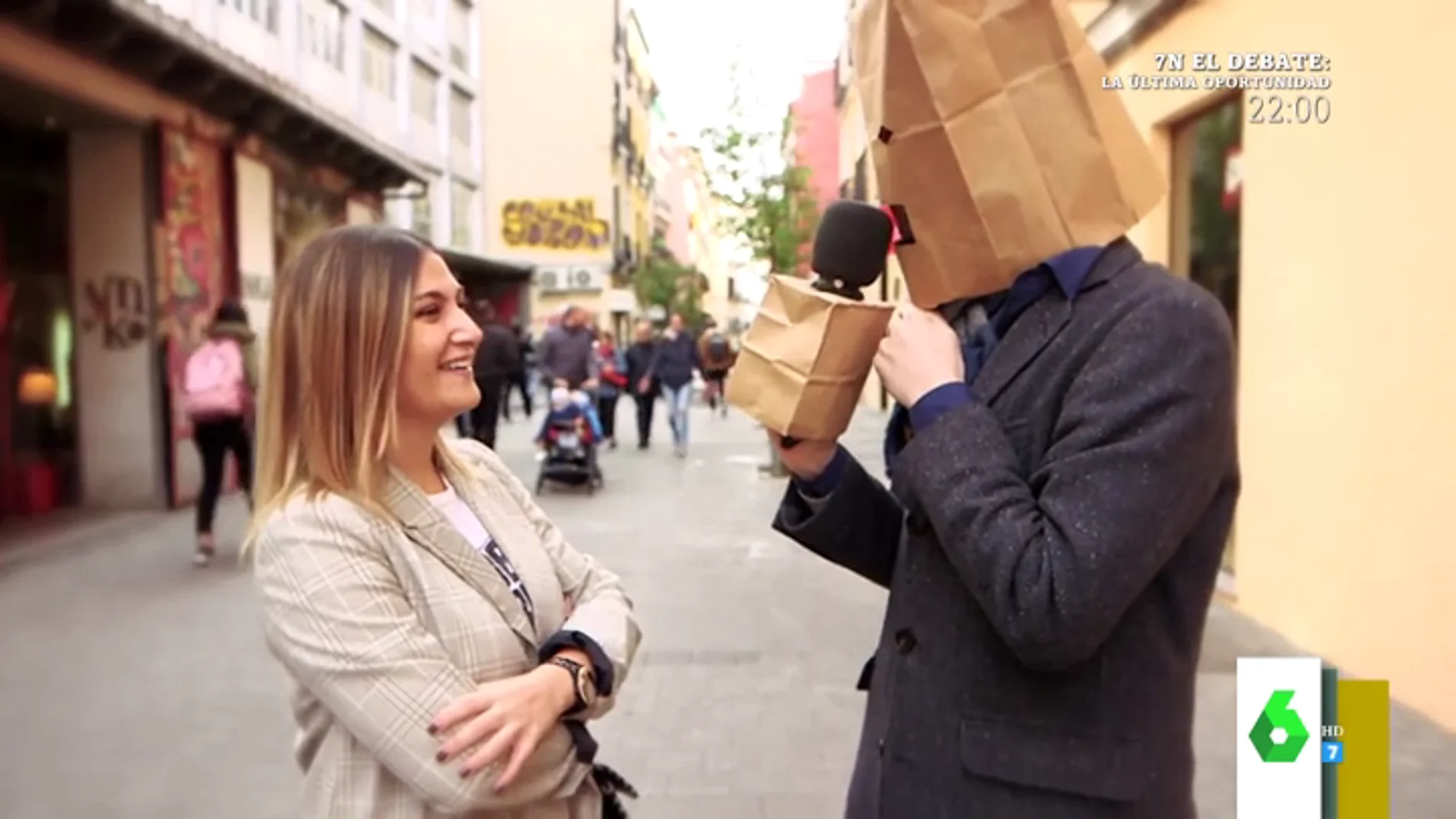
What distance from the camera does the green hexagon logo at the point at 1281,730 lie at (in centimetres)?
354

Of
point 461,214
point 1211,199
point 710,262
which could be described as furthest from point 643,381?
point 710,262

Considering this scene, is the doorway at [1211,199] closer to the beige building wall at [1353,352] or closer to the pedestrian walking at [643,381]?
the beige building wall at [1353,352]

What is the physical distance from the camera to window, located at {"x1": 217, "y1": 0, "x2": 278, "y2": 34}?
15.6 metres

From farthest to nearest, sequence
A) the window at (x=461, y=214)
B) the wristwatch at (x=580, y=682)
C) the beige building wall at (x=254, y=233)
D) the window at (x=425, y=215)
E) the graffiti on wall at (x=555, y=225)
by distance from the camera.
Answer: the graffiti on wall at (x=555, y=225), the window at (x=461, y=214), the window at (x=425, y=215), the beige building wall at (x=254, y=233), the wristwatch at (x=580, y=682)

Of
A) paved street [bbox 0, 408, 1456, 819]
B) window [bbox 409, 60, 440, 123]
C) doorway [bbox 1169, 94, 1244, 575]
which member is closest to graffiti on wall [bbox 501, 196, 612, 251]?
window [bbox 409, 60, 440, 123]

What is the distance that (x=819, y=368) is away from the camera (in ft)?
5.84

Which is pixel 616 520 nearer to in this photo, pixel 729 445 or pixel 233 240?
pixel 233 240

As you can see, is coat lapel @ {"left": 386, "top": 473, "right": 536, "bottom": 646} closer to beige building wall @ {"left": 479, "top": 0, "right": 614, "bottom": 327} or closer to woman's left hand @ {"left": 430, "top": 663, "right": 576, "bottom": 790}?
woman's left hand @ {"left": 430, "top": 663, "right": 576, "bottom": 790}

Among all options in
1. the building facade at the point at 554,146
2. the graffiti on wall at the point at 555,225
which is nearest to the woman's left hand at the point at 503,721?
the building facade at the point at 554,146

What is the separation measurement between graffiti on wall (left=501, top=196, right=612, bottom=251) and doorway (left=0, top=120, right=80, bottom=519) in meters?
33.0

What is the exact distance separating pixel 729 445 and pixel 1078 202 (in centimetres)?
1820

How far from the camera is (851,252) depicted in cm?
191

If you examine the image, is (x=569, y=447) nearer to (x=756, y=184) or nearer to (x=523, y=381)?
(x=756, y=184)

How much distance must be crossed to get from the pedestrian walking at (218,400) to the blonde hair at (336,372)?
24.2 ft
